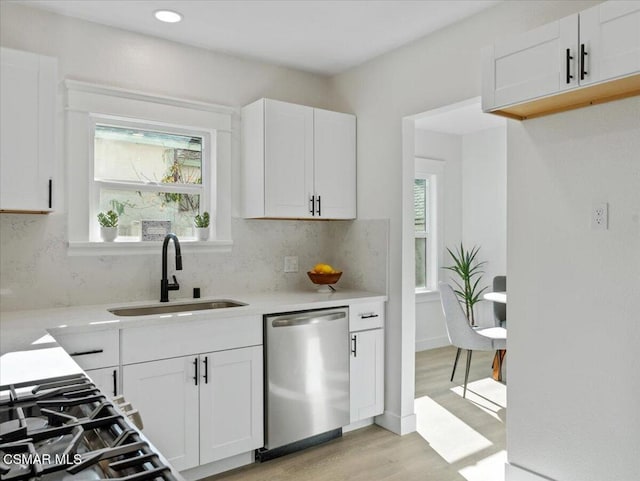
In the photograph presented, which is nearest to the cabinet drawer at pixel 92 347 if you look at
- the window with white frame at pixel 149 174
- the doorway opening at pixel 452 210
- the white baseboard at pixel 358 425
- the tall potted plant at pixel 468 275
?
the window with white frame at pixel 149 174

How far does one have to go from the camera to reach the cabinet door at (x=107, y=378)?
2252 millimetres

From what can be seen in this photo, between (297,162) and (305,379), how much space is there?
144 cm

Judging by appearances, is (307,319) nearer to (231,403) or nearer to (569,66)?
(231,403)

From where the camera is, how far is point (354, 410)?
3158 millimetres

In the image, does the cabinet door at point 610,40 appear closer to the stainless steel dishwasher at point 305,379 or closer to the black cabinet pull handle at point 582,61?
the black cabinet pull handle at point 582,61

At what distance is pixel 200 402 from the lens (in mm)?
2545

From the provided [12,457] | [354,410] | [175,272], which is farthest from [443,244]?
[12,457]

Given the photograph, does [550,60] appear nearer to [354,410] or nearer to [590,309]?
[590,309]

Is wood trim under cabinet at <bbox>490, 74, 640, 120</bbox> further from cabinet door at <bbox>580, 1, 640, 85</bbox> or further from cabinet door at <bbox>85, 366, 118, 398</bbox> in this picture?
cabinet door at <bbox>85, 366, 118, 398</bbox>

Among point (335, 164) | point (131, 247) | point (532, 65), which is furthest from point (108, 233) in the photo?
point (532, 65)

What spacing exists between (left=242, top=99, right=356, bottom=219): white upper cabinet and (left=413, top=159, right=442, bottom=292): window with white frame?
220 cm

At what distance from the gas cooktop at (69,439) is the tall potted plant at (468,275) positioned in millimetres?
4646

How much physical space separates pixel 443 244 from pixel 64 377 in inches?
190

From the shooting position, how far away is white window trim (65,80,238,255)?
9.18ft
